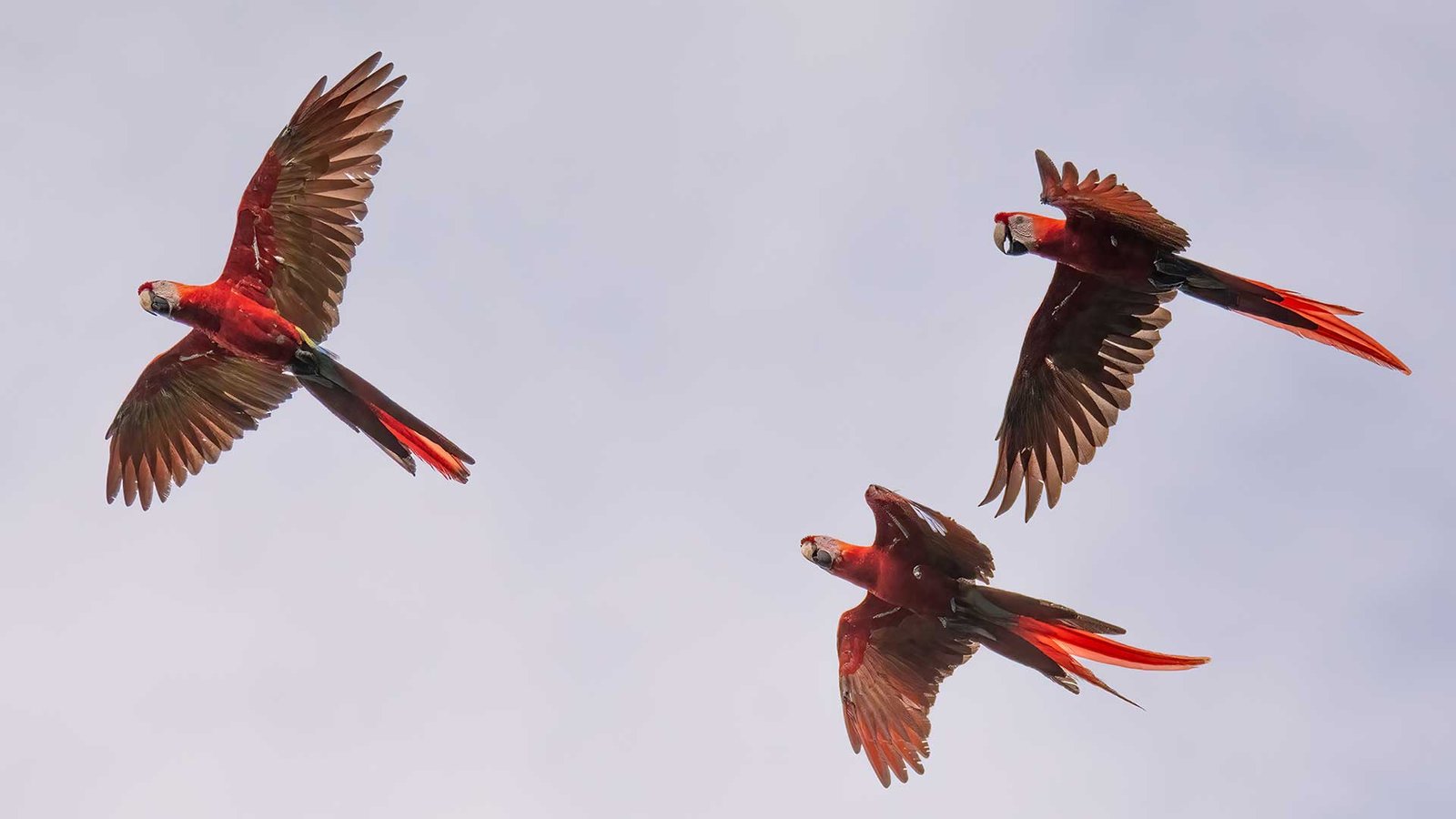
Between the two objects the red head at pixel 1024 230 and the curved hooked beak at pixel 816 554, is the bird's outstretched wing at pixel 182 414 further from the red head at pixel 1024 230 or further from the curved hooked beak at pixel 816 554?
the red head at pixel 1024 230

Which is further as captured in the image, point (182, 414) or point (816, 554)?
point (182, 414)

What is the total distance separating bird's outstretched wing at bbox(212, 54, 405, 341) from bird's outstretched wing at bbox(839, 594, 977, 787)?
4.93 metres

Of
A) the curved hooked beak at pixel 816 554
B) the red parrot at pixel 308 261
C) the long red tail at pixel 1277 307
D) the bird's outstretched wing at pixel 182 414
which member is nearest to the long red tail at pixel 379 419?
the red parrot at pixel 308 261

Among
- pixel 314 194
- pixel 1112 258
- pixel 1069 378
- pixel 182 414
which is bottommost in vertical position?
pixel 1069 378

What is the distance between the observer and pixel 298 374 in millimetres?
12977

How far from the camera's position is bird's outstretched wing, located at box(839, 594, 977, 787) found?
524 inches

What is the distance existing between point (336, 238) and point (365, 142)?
77 centimetres

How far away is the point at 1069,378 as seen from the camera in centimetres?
1395

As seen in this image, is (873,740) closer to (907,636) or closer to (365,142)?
(907,636)

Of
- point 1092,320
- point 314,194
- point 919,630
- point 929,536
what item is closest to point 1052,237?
point 1092,320

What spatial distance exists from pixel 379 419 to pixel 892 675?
4.45 meters

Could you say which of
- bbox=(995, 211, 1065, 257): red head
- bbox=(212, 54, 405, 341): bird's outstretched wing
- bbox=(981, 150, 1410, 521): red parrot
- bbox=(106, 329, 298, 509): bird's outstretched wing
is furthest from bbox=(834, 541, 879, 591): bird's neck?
bbox=(106, 329, 298, 509): bird's outstretched wing

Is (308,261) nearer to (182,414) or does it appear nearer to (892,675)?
(182,414)

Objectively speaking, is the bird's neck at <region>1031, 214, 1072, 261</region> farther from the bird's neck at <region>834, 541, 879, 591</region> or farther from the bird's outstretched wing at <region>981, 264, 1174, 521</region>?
the bird's neck at <region>834, 541, 879, 591</region>
